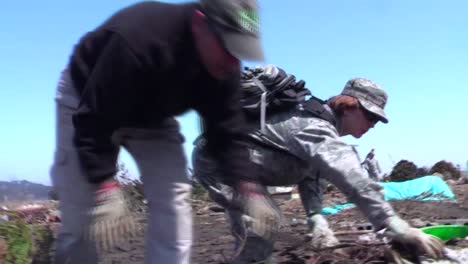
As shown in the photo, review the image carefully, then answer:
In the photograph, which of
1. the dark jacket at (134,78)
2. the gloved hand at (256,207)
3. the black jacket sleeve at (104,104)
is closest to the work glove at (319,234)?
the gloved hand at (256,207)

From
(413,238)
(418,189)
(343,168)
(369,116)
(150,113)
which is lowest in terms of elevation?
(413,238)

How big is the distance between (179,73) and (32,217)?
527cm

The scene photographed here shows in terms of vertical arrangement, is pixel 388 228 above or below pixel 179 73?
below

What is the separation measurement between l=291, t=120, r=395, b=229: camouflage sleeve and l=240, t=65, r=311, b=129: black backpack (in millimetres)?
288

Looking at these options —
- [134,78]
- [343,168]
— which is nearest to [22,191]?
[343,168]

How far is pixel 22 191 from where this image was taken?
9.76m

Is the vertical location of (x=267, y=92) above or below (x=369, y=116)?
above

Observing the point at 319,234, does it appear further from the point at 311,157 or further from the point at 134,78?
the point at 134,78

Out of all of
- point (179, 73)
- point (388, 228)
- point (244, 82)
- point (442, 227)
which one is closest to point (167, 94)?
point (179, 73)

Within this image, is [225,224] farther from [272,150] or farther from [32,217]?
[272,150]

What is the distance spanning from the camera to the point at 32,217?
312 inches

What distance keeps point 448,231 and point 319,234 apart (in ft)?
3.45

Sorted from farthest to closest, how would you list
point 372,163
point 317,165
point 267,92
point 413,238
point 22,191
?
point 372,163 → point 22,191 → point 267,92 → point 317,165 → point 413,238

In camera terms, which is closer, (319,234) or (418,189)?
(319,234)
